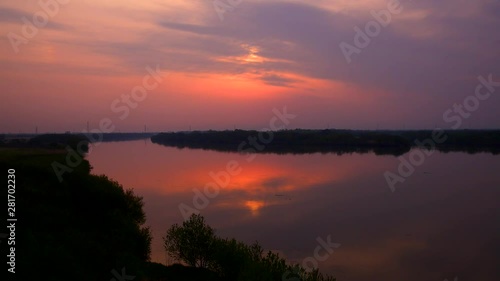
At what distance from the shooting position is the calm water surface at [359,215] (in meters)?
17.4

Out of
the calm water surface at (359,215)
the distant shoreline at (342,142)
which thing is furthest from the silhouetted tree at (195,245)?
the distant shoreline at (342,142)

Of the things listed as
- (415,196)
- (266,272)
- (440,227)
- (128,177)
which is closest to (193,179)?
(128,177)

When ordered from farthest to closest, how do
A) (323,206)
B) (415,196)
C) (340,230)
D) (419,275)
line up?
1. (415,196)
2. (323,206)
3. (340,230)
4. (419,275)

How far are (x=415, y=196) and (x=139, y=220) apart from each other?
70.9ft

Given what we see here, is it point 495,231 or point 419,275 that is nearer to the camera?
point 419,275

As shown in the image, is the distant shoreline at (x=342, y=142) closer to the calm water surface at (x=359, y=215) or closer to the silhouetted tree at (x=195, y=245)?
the calm water surface at (x=359, y=215)

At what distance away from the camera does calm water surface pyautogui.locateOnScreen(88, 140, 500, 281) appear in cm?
1741

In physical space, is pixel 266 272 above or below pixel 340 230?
below

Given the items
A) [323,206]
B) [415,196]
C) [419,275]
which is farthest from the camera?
[415,196]

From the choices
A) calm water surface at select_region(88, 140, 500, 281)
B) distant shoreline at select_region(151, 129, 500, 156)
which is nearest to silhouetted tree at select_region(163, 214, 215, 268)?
calm water surface at select_region(88, 140, 500, 281)

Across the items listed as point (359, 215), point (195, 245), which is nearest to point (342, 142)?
point (359, 215)

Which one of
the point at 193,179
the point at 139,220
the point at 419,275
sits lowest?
the point at 419,275

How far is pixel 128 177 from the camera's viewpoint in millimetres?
43875

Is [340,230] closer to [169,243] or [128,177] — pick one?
[169,243]
